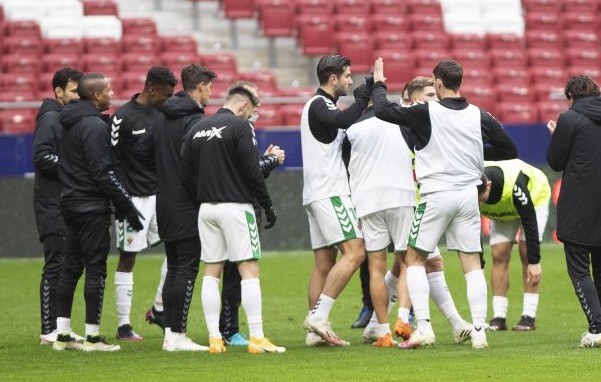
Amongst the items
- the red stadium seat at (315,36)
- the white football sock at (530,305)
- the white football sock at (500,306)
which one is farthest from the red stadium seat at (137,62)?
the white football sock at (530,305)

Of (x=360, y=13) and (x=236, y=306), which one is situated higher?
(x=360, y=13)

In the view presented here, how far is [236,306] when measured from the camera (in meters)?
11.9

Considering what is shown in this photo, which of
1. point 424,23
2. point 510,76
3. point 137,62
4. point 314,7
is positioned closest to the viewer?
point 137,62

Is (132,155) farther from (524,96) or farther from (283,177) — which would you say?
(524,96)

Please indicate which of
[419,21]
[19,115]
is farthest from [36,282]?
[419,21]

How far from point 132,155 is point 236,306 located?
61.1 inches

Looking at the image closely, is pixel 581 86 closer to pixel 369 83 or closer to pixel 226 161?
pixel 369 83

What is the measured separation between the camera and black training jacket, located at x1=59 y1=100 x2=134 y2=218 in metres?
11.3

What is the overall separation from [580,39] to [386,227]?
54.8 feet

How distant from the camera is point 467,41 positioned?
2661 centimetres

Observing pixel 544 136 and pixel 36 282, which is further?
pixel 544 136

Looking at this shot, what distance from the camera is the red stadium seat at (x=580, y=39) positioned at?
89.1ft

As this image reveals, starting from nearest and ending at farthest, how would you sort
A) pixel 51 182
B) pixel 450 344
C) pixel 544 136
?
pixel 450 344, pixel 51 182, pixel 544 136

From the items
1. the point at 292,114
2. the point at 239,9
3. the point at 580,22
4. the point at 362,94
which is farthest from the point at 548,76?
the point at 362,94
